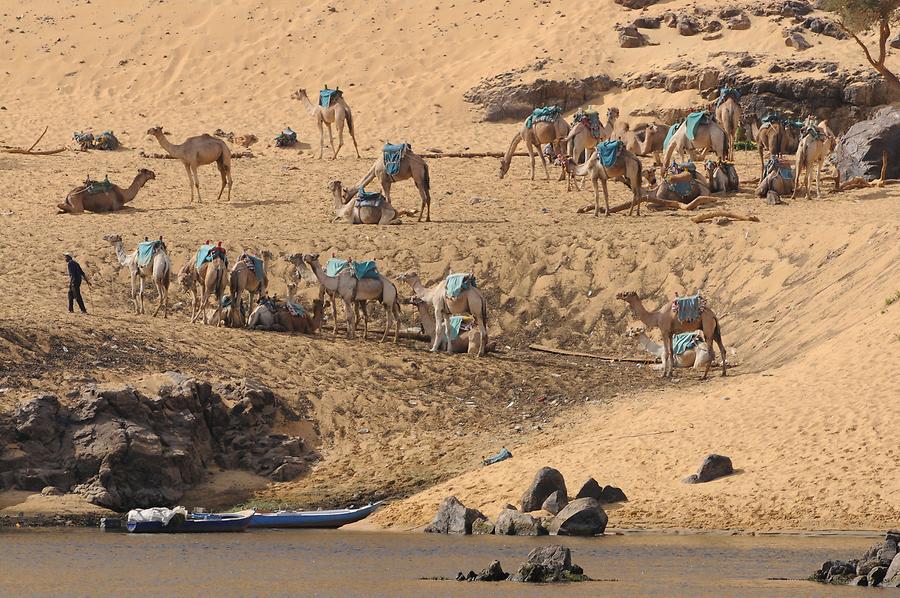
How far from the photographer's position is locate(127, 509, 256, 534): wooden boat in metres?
18.0

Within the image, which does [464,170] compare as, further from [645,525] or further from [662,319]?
[645,525]

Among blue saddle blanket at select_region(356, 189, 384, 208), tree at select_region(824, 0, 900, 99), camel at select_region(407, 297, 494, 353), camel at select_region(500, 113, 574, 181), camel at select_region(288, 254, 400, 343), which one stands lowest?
camel at select_region(407, 297, 494, 353)

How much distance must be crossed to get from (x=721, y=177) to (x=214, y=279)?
38.8ft

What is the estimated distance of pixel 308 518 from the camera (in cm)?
1838

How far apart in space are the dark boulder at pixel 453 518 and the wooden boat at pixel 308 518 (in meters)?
0.92

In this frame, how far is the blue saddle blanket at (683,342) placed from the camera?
2389 cm

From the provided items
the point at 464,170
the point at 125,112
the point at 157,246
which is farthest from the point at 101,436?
the point at 125,112

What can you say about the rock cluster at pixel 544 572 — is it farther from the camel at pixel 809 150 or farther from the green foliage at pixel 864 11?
the green foliage at pixel 864 11

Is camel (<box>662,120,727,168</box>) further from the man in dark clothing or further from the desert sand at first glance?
the man in dark clothing

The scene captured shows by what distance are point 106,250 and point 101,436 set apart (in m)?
8.65

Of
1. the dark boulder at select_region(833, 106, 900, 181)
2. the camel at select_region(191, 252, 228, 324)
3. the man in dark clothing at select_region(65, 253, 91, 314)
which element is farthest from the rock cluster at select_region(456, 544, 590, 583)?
the dark boulder at select_region(833, 106, 900, 181)

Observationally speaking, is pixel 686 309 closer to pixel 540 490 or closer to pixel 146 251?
pixel 540 490

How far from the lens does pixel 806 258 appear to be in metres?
25.8

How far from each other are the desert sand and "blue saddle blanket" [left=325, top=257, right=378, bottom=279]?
0.96m
